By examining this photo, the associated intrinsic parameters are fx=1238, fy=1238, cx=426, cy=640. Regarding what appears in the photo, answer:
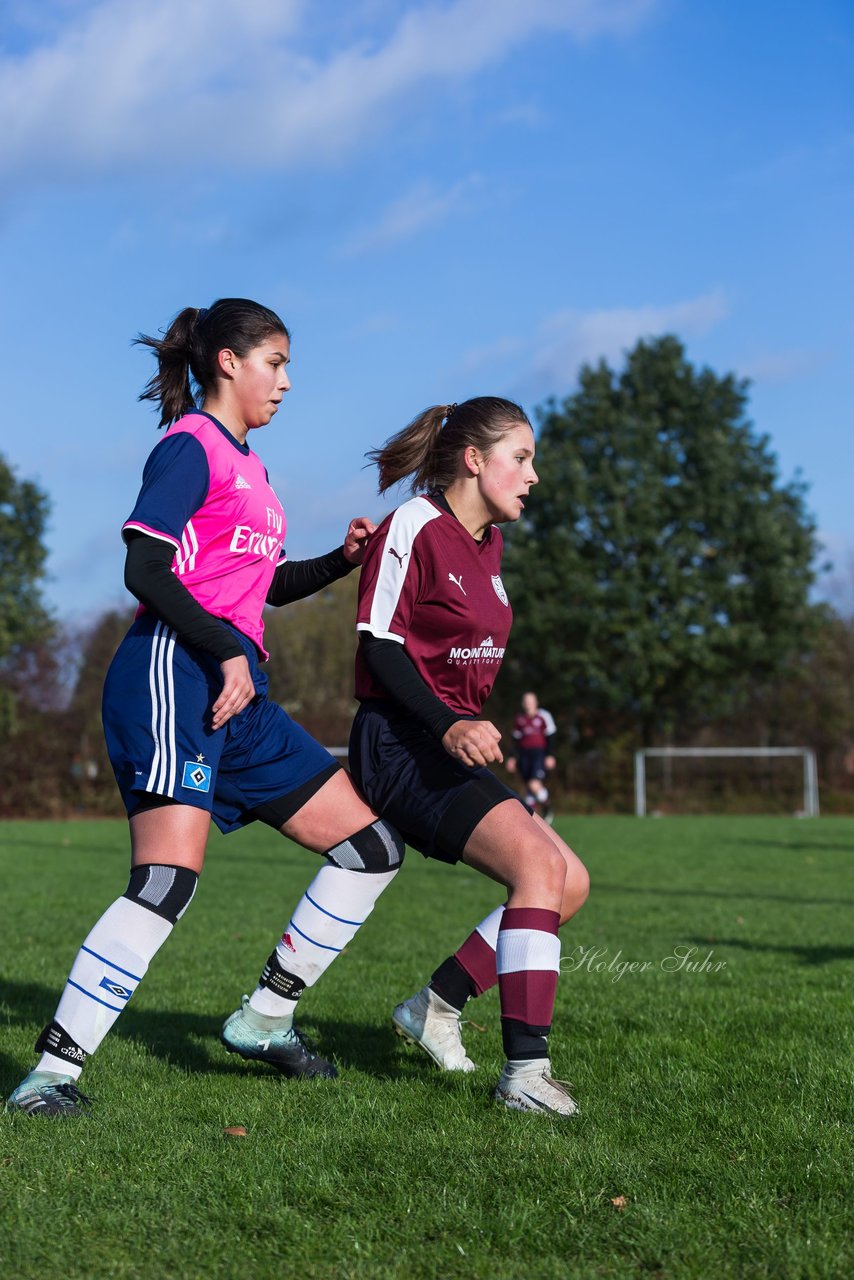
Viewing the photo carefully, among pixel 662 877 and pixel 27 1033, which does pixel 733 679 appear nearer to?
pixel 662 877

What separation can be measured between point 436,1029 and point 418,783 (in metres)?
0.92

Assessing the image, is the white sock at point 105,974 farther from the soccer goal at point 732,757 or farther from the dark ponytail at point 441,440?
the soccer goal at point 732,757

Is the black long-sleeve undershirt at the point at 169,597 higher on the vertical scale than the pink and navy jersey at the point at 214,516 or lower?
lower

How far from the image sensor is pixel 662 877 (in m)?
12.0

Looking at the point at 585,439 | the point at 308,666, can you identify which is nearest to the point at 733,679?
the point at 585,439

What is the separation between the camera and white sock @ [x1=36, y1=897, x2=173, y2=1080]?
3305 millimetres

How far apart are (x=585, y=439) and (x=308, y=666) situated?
11.6 meters

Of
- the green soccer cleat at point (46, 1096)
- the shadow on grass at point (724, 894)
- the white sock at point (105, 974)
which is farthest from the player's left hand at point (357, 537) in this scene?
the shadow on grass at point (724, 894)

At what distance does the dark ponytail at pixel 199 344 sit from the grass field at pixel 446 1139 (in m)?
2.07

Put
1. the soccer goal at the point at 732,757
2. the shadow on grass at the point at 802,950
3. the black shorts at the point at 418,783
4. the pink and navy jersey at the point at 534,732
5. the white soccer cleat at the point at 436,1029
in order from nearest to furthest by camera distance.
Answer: the black shorts at the point at 418,783 → the white soccer cleat at the point at 436,1029 → the shadow on grass at the point at 802,950 → the pink and navy jersey at the point at 534,732 → the soccer goal at the point at 732,757

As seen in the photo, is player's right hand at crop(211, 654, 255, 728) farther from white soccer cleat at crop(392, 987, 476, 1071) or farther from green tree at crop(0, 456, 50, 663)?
green tree at crop(0, 456, 50, 663)

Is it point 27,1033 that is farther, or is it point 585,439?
point 585,439

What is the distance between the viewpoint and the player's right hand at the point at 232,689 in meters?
3.34

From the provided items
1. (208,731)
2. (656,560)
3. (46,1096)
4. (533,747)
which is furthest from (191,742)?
(656,560)
